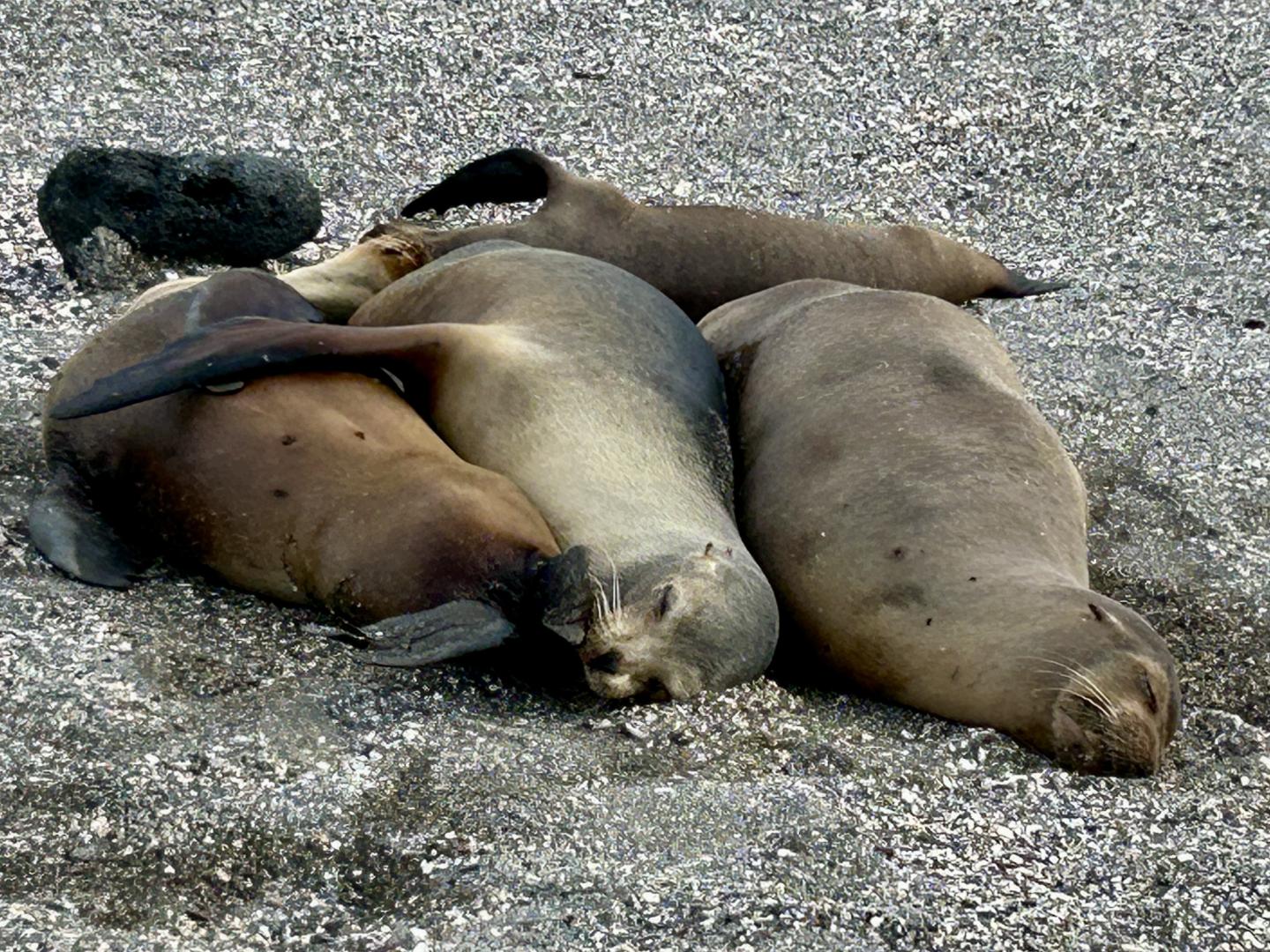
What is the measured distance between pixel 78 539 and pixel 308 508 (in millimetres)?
543

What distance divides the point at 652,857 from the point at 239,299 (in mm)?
2036

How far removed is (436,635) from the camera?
11.1 ft

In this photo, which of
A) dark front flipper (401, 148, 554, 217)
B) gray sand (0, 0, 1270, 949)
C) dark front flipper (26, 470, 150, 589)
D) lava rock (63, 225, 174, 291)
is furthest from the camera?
dark front flipper (401, 148, 554, 217)

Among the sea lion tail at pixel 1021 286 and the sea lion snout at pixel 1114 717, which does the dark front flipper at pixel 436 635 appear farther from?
the sea lion tail at pixel 1021 286

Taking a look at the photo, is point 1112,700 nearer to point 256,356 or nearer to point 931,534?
point 931,534

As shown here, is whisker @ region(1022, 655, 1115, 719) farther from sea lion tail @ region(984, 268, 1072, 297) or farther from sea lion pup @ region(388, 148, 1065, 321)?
sea lion tail @ region(984, 268, 1072, 297)

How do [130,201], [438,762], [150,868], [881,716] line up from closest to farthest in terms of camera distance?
1. [150,868]
2. [438,762]
3. [881,716]
4. [130,201]

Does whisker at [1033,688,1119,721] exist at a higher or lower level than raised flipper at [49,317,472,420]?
lower

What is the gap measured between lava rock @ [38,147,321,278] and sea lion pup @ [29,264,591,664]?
137cm

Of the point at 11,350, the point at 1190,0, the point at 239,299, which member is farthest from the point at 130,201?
the point at 1190,0

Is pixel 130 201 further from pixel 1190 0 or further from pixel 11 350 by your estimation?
pixel 1190 0

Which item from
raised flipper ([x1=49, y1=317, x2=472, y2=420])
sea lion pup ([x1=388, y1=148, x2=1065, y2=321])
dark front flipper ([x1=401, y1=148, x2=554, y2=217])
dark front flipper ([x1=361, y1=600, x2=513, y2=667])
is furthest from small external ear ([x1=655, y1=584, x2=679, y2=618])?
dark front flipper ([x1=401, y1=148, x2=554, y2=217])

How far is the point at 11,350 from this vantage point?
481cm

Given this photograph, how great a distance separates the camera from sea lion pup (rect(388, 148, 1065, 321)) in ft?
17.5
